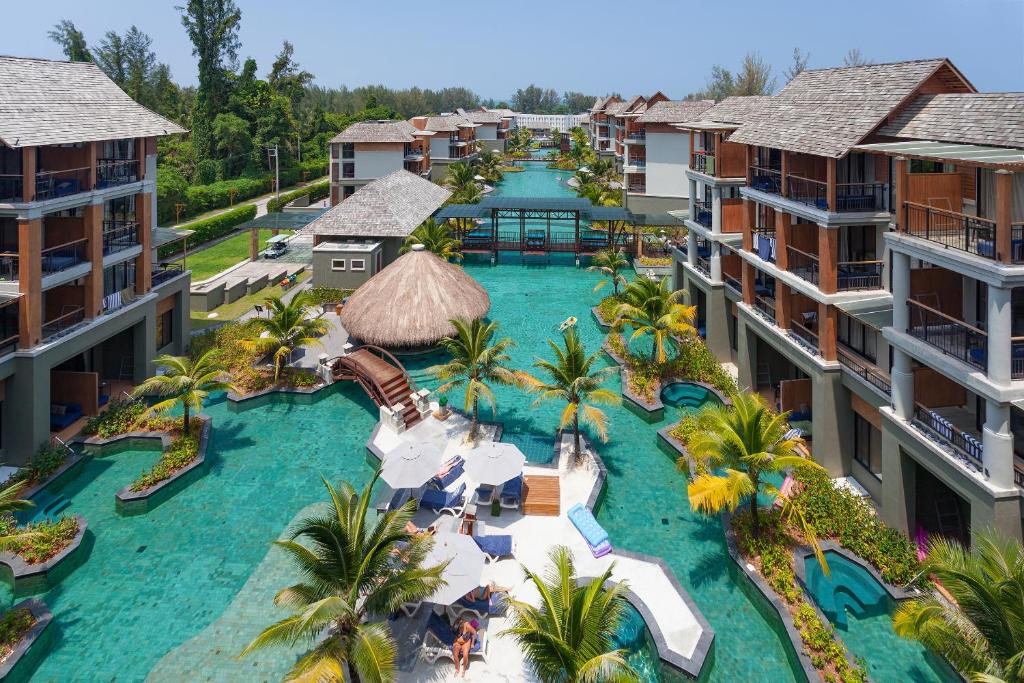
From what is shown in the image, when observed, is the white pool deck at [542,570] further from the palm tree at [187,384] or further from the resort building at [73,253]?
the resort building at [73,253]

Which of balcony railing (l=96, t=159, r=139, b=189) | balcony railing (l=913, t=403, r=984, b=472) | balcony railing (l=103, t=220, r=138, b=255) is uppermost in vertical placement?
balcony railing (l=96, t=159, r=139, b=189)

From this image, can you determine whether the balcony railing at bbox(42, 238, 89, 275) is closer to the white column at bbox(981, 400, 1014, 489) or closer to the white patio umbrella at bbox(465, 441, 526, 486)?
the white patio umbrella at bbox(465, 441, 526, 486)

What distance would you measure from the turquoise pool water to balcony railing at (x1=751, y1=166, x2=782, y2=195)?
14.8 metres

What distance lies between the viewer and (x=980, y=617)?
12234mm

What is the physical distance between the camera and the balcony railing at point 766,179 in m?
26.7

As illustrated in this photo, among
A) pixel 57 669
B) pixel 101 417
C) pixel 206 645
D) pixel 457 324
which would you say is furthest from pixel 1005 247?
pixel 101 417

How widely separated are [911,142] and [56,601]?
88.2ft

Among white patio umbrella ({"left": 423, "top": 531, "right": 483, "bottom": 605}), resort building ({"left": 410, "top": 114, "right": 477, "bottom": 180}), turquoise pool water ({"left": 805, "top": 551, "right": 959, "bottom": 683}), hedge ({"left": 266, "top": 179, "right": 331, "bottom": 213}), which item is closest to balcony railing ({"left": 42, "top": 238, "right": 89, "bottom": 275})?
white patio umbrella ({"left": 423, "top": 531, "right": 483, "bottom": 605})

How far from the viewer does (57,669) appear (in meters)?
15.3

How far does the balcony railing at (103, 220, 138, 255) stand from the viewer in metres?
28.5

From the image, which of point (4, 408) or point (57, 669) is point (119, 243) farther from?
point (57, 669)

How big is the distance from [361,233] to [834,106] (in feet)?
97.8

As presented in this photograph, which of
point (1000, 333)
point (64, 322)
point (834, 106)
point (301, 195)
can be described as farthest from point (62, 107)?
point (301, 195)

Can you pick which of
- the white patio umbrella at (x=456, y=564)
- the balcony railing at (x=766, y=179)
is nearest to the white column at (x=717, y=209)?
the balcony railing at (x=766, y=179)
